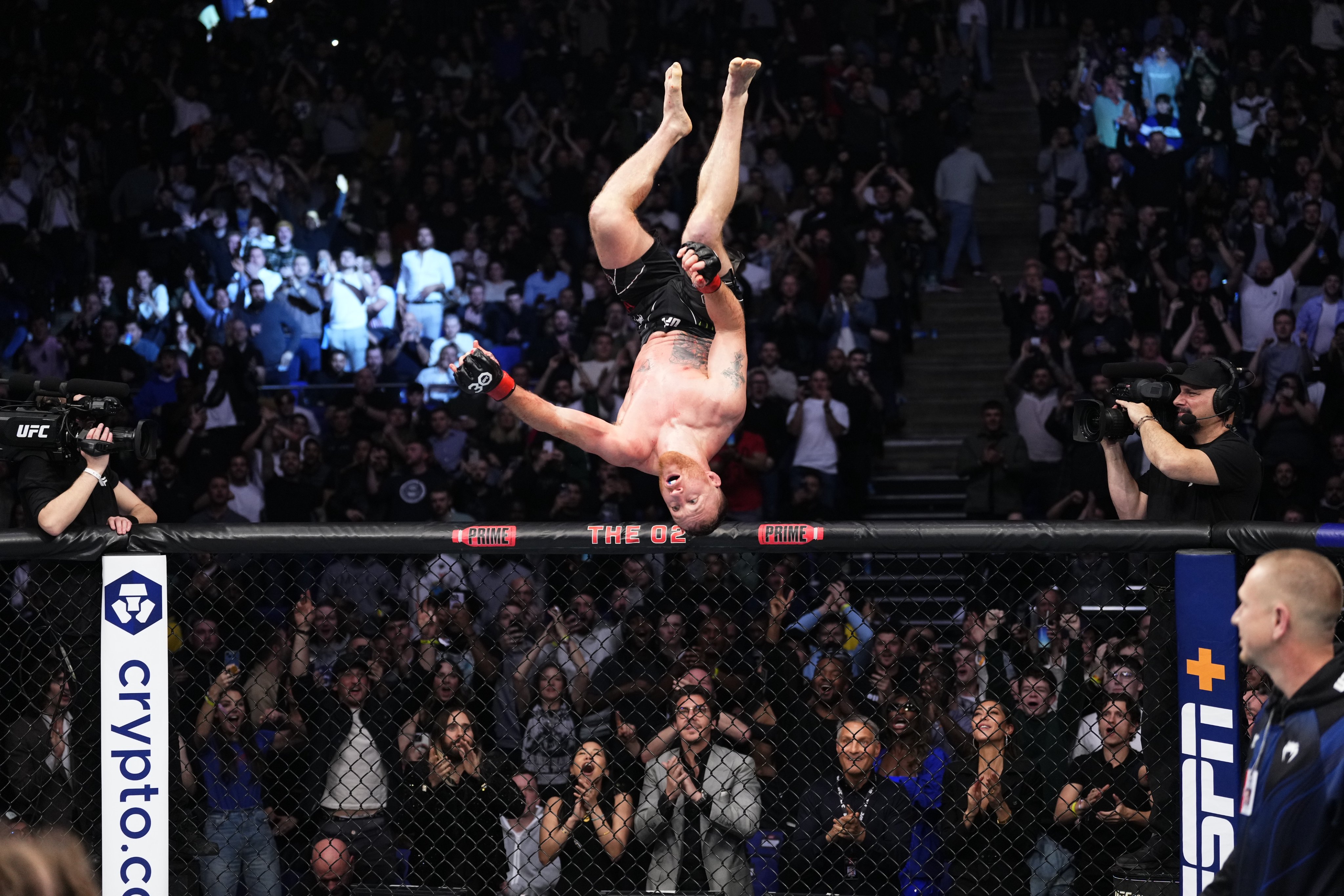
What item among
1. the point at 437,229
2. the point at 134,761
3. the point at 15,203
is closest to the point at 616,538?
the point at 134,761

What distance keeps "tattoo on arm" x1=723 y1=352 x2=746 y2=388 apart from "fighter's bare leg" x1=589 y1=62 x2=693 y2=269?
1.98ft

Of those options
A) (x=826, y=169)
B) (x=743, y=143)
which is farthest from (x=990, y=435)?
(x=743, y=143)

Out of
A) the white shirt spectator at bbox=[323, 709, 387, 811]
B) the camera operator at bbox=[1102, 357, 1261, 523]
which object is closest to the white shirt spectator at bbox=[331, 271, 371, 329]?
the white shirt spectator at bbox=[323, 709, 387, 811]

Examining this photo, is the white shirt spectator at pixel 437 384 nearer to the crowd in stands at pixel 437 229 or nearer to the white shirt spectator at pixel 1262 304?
the crowd in stands at pixel 437 229

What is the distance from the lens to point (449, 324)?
10469 mm

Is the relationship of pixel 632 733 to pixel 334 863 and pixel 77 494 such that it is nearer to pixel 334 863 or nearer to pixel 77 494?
pixel 334 863

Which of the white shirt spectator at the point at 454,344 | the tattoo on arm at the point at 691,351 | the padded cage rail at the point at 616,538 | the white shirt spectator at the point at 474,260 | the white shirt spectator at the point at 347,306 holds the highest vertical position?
the white shirt spectator at the point at 474,260

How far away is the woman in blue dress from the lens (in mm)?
4438

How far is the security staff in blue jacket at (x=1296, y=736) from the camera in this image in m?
2.62

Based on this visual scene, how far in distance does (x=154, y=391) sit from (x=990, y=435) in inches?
238

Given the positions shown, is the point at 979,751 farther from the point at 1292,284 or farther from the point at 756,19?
the point at 756,19

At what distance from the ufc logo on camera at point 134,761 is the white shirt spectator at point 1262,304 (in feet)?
26.6

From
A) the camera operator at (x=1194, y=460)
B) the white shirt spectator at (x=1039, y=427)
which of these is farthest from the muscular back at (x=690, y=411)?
the white shirt spectator at (x=1039, y=427)

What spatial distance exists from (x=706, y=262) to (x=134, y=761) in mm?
2028
